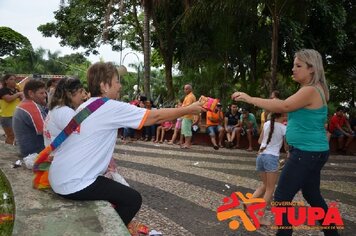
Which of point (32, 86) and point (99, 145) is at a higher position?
point (32, 86)

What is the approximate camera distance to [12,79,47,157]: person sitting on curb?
16.5ft

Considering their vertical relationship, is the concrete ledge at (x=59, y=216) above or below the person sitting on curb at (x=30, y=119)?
below

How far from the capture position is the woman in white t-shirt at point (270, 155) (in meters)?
4.73

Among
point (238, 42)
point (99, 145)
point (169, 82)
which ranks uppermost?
point (238, 42)

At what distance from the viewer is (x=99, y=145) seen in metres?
3.07

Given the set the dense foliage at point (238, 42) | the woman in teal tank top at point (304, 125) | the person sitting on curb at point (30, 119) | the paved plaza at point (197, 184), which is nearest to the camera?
the woman in teal tank top at point (304, 125)

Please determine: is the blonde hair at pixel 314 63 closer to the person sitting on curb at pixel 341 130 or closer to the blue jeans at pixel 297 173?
the blue jeans at pixel 297 173

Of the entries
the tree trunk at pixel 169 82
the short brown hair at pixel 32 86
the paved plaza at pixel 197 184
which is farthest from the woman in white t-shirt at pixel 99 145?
the tree trunk at pixel 169 82

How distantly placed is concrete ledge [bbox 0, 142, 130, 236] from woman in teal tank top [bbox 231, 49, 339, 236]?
4.80 feet

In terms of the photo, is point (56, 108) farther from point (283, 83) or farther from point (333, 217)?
point (283, 83)

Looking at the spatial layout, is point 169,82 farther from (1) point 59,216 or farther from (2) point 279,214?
(1) point 59,216

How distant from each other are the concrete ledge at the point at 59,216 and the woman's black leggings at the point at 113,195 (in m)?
0.08

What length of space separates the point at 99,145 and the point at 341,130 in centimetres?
1060

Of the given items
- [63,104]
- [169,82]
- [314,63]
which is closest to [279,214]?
[314,63]
